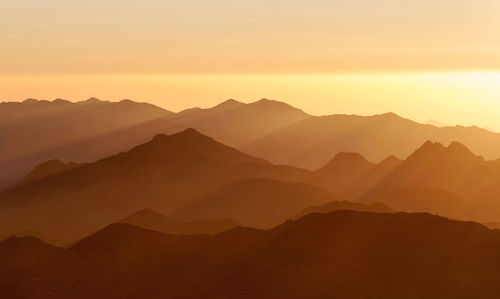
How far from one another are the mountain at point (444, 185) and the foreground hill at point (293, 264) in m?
54.7

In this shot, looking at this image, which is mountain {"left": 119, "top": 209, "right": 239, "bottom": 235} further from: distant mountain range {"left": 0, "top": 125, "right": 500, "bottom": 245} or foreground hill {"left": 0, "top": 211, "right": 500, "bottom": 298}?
foreground hill {"left": 0, "top": 211, "right": 500, "bottom": 298}

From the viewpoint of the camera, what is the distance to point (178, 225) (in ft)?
389

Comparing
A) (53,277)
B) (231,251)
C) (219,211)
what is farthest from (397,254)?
(219,211)

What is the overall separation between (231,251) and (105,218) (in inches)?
2757

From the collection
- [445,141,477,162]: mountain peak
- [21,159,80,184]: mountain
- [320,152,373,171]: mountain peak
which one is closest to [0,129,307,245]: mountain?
[21,159,80,184]: mountain

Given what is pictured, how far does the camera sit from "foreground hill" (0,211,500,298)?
70875 millimetres

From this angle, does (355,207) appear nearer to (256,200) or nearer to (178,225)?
(178,225)

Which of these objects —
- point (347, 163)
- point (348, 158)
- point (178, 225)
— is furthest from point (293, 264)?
point (348, 158)

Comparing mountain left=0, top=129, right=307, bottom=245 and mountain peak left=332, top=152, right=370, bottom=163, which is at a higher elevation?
mountain peak left=332, top=152, right=370, bottom=163

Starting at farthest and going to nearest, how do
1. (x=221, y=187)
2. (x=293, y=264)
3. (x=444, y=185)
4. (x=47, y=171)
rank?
1. (x=47, y=171)
2. (x=221, y=187)
3. (x=444, y=185)
4. (x=293, y=264)

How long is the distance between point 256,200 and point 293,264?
72.3 metres

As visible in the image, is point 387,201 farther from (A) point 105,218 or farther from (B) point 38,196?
(B) point 38,196

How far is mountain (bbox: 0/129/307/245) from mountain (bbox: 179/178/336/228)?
7035 mm

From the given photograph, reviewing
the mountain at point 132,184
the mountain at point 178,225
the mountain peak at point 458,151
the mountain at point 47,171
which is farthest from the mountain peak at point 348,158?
the mountain at point 178,225
